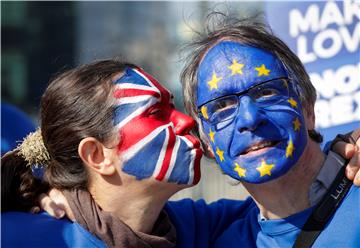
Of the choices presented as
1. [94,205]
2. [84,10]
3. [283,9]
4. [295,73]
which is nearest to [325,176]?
[295,73]

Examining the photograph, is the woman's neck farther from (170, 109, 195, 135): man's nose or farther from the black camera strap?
the black camera strap

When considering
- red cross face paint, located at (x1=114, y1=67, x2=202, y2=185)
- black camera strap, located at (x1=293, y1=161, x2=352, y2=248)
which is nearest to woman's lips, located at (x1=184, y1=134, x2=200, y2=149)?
red cross face paint, located at (x1=114, y1=67, x2=202, y2=185)

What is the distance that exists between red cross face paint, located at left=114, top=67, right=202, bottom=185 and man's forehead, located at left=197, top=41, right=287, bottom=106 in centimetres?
20

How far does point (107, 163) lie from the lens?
2.76 m

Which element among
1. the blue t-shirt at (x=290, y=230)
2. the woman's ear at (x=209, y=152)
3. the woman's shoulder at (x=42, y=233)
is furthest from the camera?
the woman's ear at (x=209, y=152)

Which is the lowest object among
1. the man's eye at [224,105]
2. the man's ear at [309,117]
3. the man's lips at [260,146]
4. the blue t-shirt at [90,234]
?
the blue t-shirt at [90,234]

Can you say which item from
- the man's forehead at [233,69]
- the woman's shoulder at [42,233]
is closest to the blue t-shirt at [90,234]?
the woman's shoulder at [42,233]

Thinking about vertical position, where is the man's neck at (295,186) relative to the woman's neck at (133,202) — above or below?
above

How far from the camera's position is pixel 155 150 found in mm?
2707

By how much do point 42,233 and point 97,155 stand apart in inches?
17.2

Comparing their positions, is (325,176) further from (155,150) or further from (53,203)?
(53,203)

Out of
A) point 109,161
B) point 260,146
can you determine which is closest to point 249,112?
point 260,146

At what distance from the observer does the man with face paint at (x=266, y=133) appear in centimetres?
249

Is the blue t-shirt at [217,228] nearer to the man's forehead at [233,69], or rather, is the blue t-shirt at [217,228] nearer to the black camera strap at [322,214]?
the black camera strap at [322,214]
